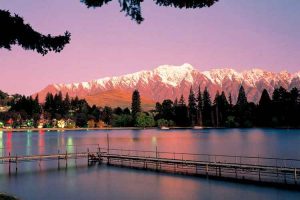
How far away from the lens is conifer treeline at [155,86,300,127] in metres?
146

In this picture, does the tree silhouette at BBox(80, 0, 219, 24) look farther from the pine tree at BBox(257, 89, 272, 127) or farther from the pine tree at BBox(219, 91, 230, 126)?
the pine tree at BBox(219, 91, 230, 126)

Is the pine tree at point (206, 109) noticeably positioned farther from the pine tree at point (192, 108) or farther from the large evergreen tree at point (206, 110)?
the pine tree at point (192, 108)

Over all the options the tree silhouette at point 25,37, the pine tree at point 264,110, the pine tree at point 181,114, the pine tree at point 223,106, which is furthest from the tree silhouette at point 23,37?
the pine tree at point 181,114

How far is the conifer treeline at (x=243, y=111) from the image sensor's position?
146m

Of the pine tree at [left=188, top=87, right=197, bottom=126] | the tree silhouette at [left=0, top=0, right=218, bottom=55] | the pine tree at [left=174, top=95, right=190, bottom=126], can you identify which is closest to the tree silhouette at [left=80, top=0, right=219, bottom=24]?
the tree silhouette at [left=0, top=0, right=218, bottom=55]

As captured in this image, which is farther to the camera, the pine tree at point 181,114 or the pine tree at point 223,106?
the pine tree at point 181,114

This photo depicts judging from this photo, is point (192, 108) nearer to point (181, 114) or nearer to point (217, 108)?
point (181, 114)

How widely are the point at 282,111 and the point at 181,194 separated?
12652 cm

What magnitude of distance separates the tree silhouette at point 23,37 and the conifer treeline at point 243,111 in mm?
143418

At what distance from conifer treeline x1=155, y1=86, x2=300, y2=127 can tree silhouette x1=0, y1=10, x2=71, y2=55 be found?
14342 cm

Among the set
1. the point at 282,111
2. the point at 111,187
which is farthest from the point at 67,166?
the point at 282,111

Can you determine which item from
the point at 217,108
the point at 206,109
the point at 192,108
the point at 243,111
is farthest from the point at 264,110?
the point at 192,108

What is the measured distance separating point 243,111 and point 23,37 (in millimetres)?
158496

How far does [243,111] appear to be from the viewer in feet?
536
